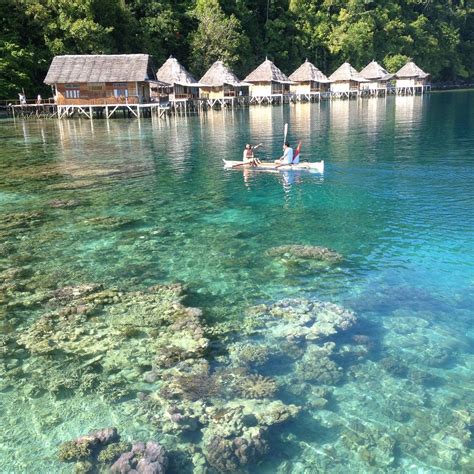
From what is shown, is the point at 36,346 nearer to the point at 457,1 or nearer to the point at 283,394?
the point at 283,394

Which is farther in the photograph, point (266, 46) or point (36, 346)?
point (266, 46)

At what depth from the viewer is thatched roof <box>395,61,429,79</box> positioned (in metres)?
84.9

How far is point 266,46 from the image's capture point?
80.8 metres

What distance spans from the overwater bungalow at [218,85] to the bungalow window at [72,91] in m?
14.7

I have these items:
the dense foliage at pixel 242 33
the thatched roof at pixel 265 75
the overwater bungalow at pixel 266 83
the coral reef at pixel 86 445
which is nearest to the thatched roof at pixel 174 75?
the dense foliage at pixel 242 33

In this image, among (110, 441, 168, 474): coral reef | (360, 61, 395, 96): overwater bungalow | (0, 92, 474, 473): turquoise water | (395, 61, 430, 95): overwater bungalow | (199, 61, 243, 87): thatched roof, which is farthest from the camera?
(395, 61, 430, 95): overwater bungalow

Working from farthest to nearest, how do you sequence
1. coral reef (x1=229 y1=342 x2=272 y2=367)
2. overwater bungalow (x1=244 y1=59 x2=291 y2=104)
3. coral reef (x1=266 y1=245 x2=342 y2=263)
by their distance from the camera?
1. overwater bungalow (x1=244 y1=59 x2=291 y2=104)
2. coral reef (x1=266 y1=245 x2=342 y2=263)
3. coral reef (x1=229 y1=342 x2=272 y2=367)

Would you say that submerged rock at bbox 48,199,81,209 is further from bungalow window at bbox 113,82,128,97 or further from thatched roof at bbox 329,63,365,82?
thatched roof at bbox 329,63,365,82

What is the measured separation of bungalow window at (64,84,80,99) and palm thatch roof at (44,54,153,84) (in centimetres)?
125

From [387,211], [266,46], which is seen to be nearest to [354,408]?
[387,211]

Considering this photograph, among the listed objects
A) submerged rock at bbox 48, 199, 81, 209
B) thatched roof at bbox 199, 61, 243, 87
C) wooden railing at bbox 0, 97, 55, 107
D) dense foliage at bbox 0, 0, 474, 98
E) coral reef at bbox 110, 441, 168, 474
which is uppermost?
dense foliage at bbox 0, 0, 474, 98

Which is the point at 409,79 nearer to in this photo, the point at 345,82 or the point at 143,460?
the point at 345,82

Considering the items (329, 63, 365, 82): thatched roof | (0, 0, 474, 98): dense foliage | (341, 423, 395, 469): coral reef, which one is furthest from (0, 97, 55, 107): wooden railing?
(341, 423, 395, 469): coral reef

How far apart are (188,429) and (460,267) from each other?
23.9 feet
